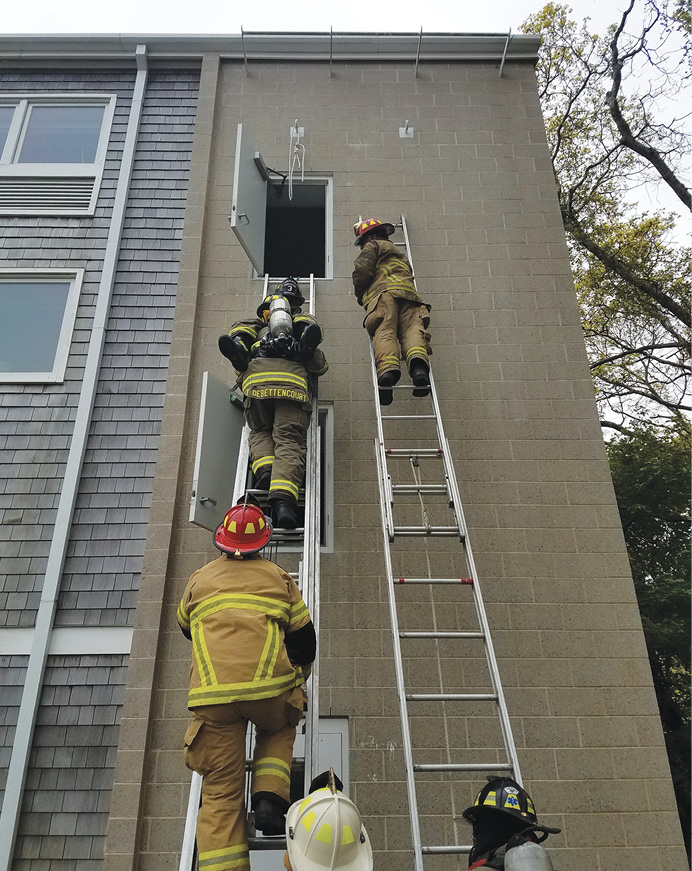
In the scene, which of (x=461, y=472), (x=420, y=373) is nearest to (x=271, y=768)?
(x=420, y=373)

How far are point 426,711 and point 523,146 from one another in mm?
6222

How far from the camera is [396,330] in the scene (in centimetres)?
568

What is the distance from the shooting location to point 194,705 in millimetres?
3031

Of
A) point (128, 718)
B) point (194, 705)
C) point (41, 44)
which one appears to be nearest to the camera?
point (194, 705)

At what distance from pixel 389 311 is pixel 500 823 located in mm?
3861

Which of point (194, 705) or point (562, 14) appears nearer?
point (194, 705)

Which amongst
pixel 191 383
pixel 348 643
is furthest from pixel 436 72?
pixel 348 643

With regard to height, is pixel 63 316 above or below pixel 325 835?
above

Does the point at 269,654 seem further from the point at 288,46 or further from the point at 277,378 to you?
the point at 288,46

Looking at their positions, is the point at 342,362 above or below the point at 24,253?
below

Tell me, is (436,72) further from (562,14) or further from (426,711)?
(562,14)

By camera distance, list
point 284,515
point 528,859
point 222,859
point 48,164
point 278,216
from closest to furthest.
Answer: point 528,859 < point 222,859 < point 284,515 < point 48,164 < point 278,216

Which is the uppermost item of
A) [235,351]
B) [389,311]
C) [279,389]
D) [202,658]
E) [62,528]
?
[389,311]

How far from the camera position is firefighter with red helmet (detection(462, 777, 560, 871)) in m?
2.90
